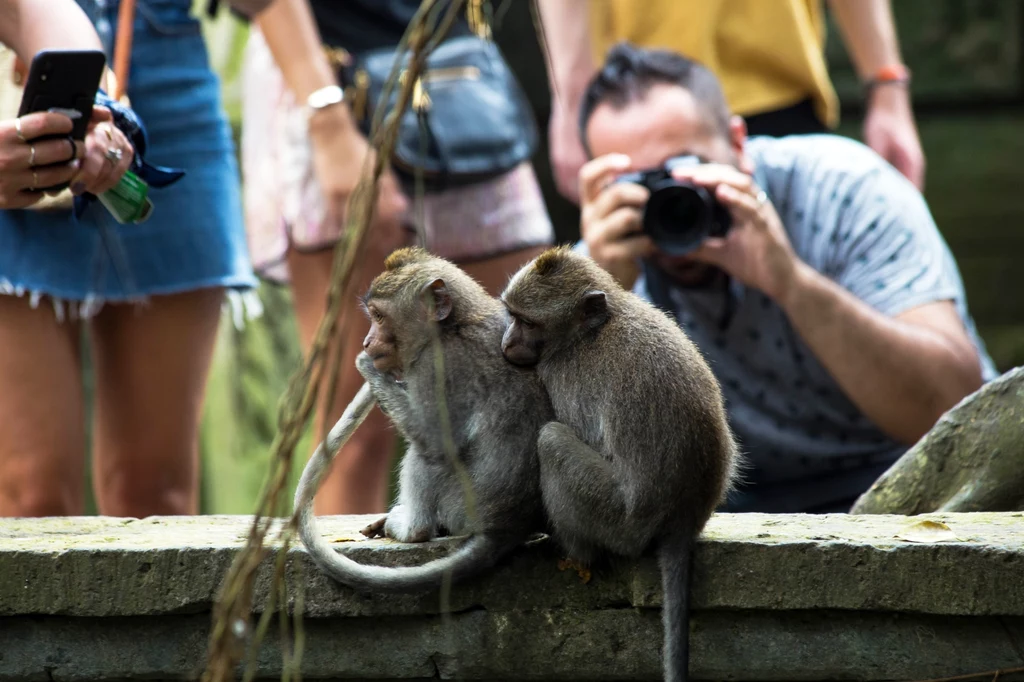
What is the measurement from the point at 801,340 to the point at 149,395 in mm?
1714

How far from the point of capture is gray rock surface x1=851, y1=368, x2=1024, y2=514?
2604mm

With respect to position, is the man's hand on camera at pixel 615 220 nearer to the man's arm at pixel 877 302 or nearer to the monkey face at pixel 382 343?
the man's arm at pixel 877 302

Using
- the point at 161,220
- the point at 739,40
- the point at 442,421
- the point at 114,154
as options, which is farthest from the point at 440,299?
the point at 739,40

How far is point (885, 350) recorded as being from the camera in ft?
10.5

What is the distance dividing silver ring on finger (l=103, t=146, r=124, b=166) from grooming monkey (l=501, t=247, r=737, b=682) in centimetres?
92

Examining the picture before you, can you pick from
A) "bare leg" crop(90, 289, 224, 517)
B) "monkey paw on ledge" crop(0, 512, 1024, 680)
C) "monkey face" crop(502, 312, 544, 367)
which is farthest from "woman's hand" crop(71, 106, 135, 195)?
"monkey face" crop(502, 312, 544, 367)

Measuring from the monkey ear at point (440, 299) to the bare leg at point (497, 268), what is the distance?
1465mm

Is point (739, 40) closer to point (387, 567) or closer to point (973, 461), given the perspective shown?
point (973, 461)

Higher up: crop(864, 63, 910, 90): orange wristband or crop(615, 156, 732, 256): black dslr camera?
crop(615, 156, 732, 256): black dslr camera

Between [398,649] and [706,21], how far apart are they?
2470 mm

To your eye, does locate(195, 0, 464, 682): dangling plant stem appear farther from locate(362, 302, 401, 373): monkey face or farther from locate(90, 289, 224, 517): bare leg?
locate(90, 289, 224, 517): bare leg

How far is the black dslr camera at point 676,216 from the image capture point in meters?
3.14

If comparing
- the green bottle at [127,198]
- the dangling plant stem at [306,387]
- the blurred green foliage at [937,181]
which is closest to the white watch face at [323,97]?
the green bottle at [127,198]

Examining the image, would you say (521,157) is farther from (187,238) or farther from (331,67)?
(187,238)
